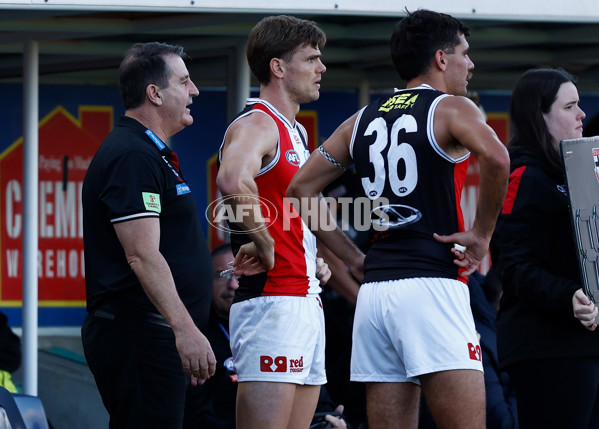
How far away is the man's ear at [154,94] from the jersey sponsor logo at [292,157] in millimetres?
484

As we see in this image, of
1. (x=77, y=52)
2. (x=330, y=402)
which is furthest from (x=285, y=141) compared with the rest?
(x=77, y=52)

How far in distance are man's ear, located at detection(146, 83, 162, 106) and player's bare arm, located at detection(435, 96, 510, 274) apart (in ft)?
3.30

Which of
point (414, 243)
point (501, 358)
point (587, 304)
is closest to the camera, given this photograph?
point (414, 243)

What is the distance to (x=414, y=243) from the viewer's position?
3320 mm

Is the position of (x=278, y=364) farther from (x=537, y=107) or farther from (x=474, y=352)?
(x=537, y=107)

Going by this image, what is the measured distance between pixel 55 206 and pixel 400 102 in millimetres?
4118

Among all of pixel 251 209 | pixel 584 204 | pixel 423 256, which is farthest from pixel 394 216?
pixel 584 204

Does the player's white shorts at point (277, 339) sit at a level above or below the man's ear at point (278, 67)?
below

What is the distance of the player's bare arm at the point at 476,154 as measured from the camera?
3184 mm

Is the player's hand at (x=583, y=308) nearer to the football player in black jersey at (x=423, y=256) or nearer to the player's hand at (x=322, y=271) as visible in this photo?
the football player in black jersey at (x=423, y=256)

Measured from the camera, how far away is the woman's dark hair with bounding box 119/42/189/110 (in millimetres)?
3664

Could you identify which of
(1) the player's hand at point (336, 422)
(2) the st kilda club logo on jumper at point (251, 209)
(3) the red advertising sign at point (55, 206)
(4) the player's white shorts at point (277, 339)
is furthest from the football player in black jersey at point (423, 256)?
(3) the red advertising sign at point (55, 206)

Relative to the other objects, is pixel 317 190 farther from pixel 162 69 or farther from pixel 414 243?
pixel 162 69

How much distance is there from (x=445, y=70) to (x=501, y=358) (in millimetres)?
1073
